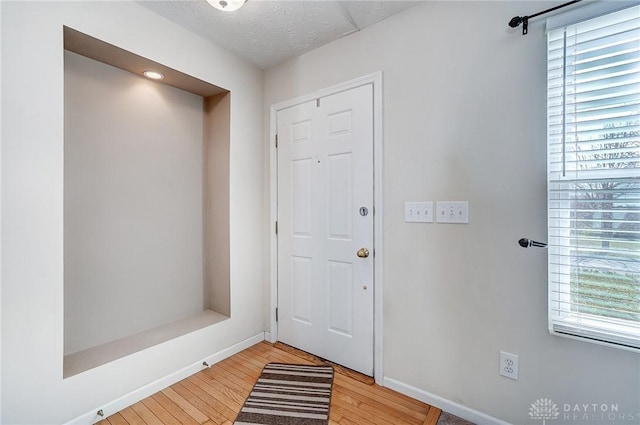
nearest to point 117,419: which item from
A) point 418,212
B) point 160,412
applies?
point 160,412

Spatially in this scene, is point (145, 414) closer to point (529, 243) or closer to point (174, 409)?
point (174, 409)

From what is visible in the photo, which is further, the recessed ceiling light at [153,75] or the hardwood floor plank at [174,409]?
the recessed ceiling light at [153,75]

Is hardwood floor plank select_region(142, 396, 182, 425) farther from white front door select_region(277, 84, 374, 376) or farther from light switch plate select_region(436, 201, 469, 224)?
light switch plate select_region(436, 201, 469, 224)

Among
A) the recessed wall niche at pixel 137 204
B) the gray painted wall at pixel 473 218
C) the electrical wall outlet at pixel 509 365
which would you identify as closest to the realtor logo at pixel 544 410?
the gray painted wall at pixel 473 218

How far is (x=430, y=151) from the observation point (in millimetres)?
1739

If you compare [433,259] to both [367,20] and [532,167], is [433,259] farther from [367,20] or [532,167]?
[367,20]

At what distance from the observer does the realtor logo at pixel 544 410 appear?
54.8 inches

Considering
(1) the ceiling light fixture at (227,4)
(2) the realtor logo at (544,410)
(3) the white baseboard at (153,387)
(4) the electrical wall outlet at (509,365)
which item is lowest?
(3) the white baseboard at (153,387)

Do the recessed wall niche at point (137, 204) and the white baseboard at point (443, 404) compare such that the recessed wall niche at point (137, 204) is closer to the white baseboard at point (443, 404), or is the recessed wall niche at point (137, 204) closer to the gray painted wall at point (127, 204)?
the gray painted wall at point (127, 204)

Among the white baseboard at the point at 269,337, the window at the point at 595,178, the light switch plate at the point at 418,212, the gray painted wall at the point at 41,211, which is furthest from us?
the white baseboard at the point at 269,337

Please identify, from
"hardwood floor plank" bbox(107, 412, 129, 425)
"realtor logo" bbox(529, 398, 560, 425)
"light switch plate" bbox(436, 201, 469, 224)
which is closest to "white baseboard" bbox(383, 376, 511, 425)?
"realtor logo" bbox(529, 398, 560, 425)

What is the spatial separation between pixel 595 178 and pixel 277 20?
1.97m

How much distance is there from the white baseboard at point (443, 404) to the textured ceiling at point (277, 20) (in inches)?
93.3

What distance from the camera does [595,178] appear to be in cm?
129
